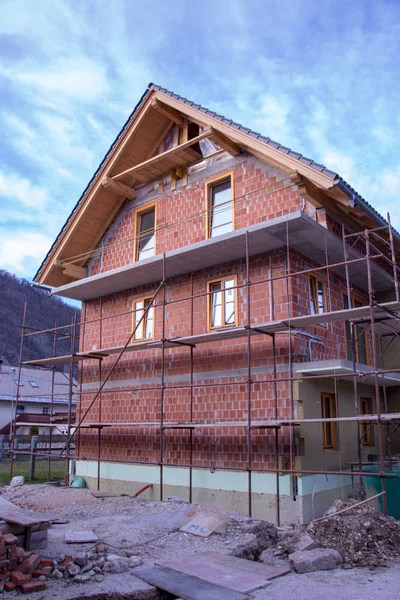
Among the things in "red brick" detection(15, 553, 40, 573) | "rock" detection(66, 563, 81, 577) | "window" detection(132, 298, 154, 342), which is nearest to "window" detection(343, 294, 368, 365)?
"window" detection(132, 298, 154, 342)

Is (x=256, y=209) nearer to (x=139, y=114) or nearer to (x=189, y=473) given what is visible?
(x=139, y=114)

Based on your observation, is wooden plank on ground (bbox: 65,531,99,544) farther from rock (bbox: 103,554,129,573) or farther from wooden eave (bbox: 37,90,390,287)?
wooden eave (bbox: 37,90,390,287)

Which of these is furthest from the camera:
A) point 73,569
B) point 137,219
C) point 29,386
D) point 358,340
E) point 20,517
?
point 29,386

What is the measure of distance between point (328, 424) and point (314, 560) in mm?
5325

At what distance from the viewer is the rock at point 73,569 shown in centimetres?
678

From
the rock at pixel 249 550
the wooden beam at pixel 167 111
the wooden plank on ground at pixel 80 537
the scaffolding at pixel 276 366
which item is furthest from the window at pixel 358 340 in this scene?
the wooden plank on ground at pixel 80 537

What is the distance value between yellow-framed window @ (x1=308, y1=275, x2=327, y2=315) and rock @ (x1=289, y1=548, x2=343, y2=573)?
5993 mm

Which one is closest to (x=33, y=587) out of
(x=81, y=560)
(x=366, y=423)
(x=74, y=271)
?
(x=81, y=560)

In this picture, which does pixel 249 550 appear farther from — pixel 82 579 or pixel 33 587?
pixel 33 587

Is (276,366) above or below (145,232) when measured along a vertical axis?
below

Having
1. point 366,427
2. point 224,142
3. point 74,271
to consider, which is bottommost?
point 366,427

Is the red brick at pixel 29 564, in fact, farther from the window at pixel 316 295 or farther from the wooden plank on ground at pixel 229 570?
the window at pixel 316 295

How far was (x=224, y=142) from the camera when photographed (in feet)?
44.0

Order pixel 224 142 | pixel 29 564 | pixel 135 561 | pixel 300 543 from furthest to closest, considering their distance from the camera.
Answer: pixel 224 142
pixel 300 543
pixel 135 561
pixel 29 564
